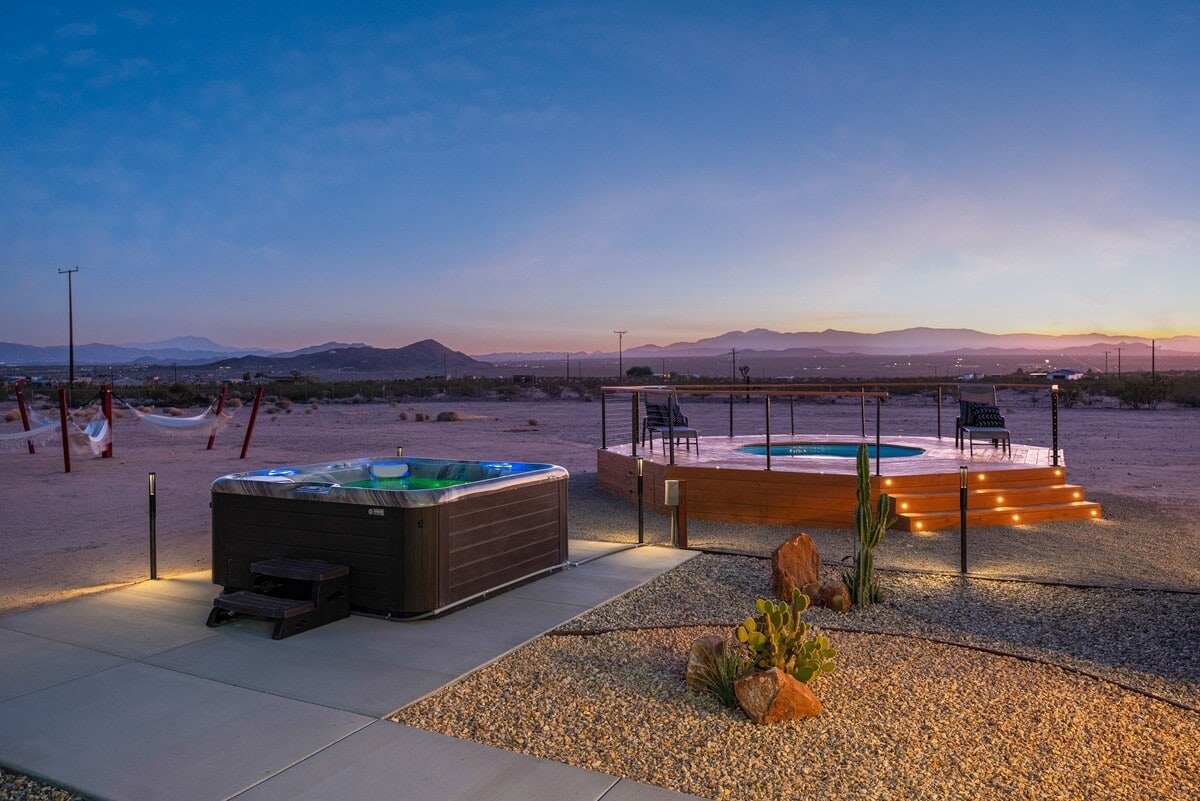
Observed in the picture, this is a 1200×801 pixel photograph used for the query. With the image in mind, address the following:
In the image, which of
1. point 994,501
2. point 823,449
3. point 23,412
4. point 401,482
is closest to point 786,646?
point 401,482

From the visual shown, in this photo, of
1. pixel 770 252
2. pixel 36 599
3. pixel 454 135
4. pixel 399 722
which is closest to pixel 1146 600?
pixel 399 722

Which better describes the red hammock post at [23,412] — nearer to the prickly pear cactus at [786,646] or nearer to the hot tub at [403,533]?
the hot tub at [403,533]

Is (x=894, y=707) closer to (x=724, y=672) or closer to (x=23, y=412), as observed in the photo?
(x=724, y=672)

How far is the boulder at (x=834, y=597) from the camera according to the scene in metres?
5.00

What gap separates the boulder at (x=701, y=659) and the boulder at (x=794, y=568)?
5.60 ft

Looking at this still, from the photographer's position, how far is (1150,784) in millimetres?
2748

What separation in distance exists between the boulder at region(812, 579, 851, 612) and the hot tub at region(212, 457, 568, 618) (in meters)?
1.90

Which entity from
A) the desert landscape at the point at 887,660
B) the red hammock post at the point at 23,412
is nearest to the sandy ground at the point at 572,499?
the desert landscape at the point at 887,660

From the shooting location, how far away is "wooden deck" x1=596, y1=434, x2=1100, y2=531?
7.94 m

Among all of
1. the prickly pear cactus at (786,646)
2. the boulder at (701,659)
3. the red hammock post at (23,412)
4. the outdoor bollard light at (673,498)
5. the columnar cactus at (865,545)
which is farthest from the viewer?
the red hammock post at (23,412)

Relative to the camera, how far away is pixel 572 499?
32.3ft

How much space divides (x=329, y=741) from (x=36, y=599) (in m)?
3.74

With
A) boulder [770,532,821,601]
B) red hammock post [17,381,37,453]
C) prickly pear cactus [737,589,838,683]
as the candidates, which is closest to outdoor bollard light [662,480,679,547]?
boulder [770,532,821,601]

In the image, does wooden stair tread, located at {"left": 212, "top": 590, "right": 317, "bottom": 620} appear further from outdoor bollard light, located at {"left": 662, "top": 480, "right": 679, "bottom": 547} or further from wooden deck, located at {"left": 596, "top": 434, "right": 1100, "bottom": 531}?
wooden deck, located at {"left": 596, "top": 434, "right": 1100, "bottom": 531}
